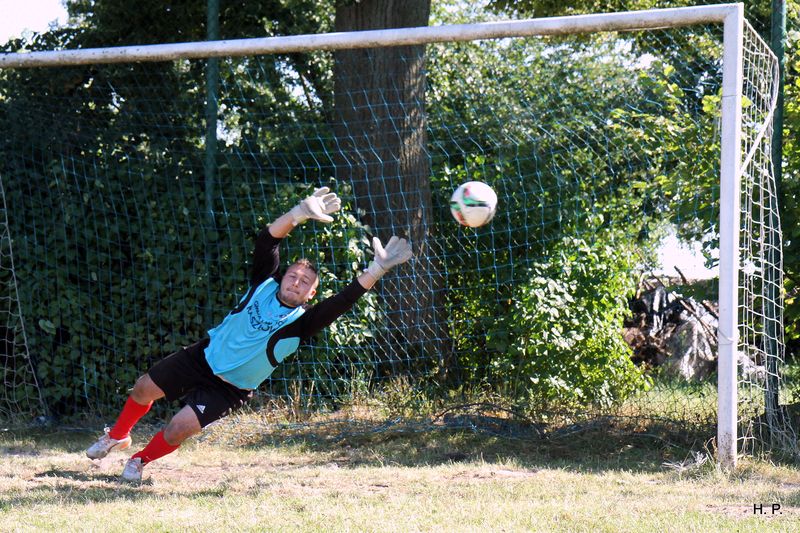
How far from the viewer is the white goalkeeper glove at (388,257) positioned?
5516 mm

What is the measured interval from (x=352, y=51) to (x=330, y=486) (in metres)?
4.37

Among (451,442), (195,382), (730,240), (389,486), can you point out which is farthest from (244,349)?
(730,240)

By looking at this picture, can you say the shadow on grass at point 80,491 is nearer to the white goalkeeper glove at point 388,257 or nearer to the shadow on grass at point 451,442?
the shadow on grass at point 451,442

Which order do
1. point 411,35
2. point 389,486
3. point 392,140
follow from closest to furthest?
point 389,486
point 411,35
point 392,140

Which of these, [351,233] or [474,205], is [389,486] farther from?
[351,233]

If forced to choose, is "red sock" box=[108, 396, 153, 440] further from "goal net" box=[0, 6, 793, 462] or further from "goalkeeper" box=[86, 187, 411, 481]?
"goal net" box=[0, 6, 793, 462]

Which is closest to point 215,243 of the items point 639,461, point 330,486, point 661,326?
point 330,486

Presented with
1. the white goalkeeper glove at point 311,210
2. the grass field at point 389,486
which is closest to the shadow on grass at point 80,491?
the grass field at point 389,486

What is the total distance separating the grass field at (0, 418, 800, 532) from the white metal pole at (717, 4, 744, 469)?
31cm

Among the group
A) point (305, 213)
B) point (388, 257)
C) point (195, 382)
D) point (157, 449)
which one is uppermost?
point (305, 213)

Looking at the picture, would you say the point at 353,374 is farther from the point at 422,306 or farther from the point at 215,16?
the point at 215,16

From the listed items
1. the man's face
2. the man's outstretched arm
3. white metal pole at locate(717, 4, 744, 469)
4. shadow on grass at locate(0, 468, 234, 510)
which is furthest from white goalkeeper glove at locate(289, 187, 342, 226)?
white metal pole at locate(717, 4, 744, 469)

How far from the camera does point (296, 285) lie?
18.7 ft

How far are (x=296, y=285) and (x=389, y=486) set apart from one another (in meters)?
1.35
